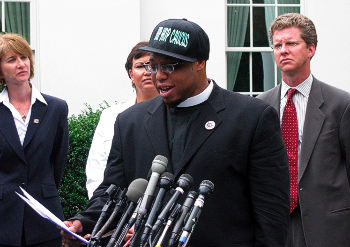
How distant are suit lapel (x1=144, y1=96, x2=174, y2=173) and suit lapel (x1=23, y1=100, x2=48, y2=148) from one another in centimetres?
206

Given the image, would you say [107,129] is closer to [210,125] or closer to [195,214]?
[210,125]

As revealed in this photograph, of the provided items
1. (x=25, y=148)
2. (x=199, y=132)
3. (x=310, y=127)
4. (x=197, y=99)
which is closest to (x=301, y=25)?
(x=310, y=127)

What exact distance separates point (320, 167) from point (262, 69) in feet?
20.8

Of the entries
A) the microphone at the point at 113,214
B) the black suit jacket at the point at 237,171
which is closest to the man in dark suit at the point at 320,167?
the black suit jacket at the point at 237,171

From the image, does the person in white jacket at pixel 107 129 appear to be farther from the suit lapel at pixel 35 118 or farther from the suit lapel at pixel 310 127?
the suit lapel at pixel 310 127

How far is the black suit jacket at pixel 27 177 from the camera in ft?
18.6

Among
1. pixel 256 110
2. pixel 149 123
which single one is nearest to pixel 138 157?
pixel 149 123

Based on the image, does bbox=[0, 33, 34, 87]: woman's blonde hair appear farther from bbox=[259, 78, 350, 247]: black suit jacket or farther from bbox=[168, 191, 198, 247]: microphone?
bbox=[168, 191, 198, 247]: microphone

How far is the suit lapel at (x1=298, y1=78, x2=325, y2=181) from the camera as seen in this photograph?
4852mm

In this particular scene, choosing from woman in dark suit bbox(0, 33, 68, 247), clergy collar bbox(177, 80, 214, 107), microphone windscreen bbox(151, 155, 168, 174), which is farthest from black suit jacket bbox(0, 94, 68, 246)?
microphone windscreen bbox(151, 155, 168, 174)

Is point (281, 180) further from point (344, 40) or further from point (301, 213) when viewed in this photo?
point (344, 40)

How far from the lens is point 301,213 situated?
483cm

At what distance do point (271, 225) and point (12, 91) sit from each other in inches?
123

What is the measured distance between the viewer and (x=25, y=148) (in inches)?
227
